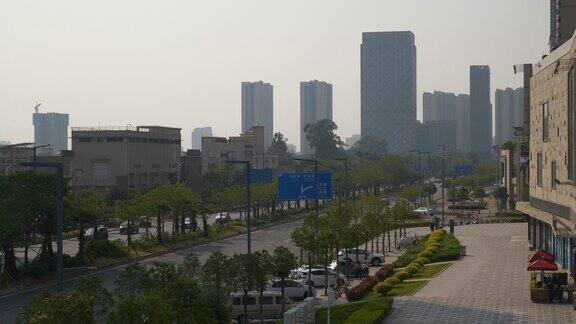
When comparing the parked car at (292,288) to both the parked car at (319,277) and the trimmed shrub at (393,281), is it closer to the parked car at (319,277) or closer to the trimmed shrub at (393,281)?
the trimmed shrub at (393,281)

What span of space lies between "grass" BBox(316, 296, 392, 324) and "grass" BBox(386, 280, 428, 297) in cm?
360

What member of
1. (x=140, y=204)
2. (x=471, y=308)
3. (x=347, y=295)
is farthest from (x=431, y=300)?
(x=140, y=204)

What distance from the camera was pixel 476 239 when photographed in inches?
2328

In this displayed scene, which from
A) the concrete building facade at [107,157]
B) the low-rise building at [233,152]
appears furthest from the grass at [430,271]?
the low-rise building at [233,152]

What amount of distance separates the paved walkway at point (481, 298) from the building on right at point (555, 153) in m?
2.21

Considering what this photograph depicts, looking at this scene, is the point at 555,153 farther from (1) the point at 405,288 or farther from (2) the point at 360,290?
(2) the point at 360,290

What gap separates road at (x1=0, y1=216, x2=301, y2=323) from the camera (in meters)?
36.4

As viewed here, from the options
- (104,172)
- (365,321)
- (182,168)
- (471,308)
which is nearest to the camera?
(365,321)

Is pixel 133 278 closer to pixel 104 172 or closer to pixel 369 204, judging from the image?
pixel 369 204

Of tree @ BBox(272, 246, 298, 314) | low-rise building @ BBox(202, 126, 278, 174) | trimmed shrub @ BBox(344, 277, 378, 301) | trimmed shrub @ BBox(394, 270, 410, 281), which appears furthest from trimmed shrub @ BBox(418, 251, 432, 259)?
low-rise building @ BBox(202, 126, 278, 174)

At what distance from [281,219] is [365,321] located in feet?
184

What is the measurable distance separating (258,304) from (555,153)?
52.1 ft

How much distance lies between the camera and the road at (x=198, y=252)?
119 feet

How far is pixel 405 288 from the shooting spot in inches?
1410
